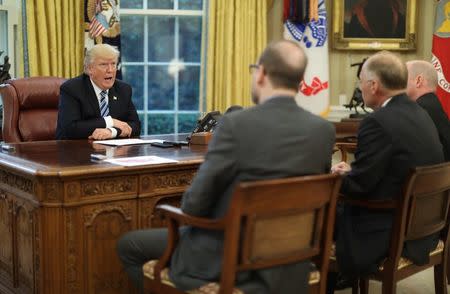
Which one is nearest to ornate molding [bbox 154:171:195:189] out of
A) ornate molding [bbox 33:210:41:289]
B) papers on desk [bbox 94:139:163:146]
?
ornate molding [bbox 33:210:41:289]

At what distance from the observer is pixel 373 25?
20.7 feet

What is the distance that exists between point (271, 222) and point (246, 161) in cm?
23

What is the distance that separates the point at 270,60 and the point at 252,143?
0.32 m

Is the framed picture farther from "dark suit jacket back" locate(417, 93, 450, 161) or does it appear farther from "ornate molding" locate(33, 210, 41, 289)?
"ornate molding" locate(33, 210, 41, 289)

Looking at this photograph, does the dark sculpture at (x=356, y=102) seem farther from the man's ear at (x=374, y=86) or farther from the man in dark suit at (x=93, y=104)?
the man's ear at (x=374, y=86)

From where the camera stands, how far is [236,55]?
6.09 meters

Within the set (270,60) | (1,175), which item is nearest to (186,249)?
(270,60)

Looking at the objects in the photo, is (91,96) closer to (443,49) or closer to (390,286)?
(390,286)

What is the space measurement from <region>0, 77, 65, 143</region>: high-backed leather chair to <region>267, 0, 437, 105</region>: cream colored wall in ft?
7.92

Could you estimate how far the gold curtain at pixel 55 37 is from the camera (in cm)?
563

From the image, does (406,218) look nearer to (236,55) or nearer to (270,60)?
(270,60)

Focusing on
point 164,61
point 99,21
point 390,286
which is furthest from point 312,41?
point 390,286

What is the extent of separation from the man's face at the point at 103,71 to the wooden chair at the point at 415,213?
2.25 meters

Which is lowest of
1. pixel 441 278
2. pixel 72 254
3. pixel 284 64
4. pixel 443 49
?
pixel 441 278
